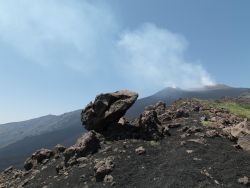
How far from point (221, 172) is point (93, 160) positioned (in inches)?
297

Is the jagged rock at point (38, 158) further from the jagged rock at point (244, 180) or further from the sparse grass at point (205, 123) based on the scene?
the jagged rock at point (244, 180)

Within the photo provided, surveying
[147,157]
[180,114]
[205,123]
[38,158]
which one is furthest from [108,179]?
[180,114]

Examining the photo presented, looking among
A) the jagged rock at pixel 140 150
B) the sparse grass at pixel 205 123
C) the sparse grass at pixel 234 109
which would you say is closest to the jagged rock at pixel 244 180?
the jagged rock at pixel 140 150

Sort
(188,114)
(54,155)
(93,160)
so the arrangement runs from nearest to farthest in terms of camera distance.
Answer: (93,160) → (54,155) → (188,114)

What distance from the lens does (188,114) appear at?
3281 cm

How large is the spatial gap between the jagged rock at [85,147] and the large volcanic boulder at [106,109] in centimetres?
179

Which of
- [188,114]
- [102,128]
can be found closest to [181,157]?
[102,128]

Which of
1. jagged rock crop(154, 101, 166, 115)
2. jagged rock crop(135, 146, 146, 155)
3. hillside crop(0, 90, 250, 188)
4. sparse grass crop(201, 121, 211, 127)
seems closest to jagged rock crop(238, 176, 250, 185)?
hillside crop(0, 90, 250, 188)

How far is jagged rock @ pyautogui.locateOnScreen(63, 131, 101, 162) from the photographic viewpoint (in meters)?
25.9

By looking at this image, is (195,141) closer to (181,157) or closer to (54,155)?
→ (181,157)

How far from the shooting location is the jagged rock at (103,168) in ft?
74.4

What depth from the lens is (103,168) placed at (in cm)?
2289

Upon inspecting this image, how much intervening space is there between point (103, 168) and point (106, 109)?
6.10 meters

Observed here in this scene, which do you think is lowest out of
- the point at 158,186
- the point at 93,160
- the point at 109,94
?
the point at 158,186
